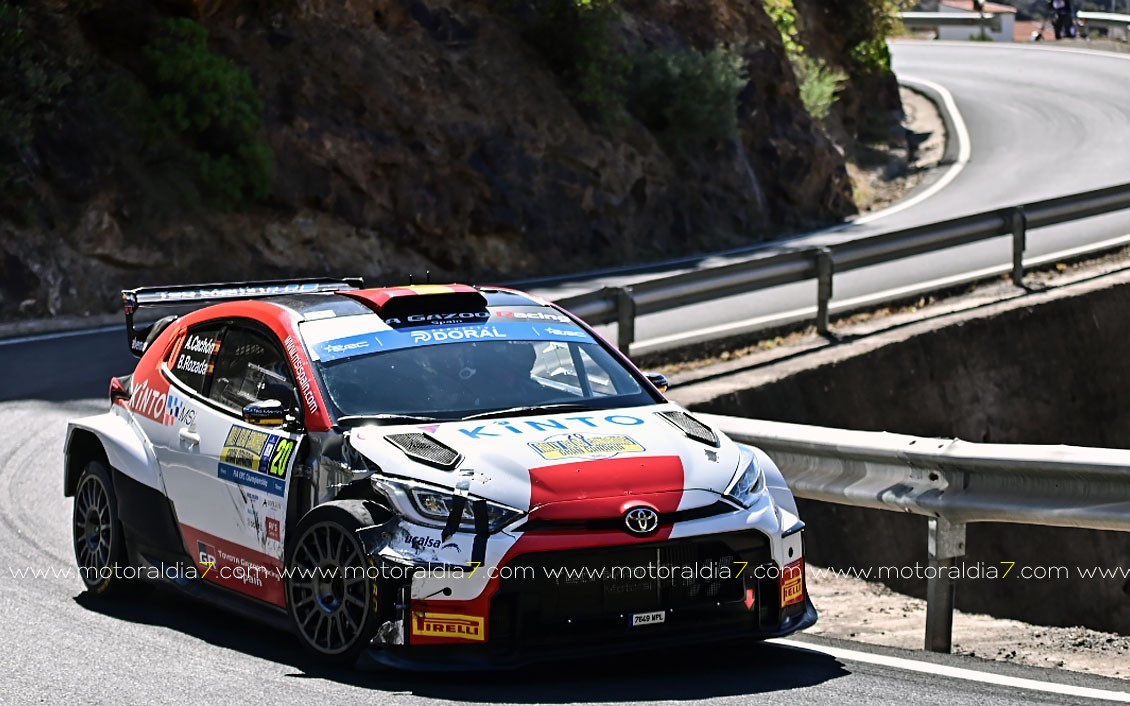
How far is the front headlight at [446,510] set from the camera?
5.89 m

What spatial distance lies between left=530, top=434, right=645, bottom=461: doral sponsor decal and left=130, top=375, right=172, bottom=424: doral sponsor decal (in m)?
2.19

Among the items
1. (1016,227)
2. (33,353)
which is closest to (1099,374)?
(1016,227)

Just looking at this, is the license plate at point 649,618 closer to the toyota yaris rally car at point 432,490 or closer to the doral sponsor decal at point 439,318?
the toyota yaris rally car at point 432,490

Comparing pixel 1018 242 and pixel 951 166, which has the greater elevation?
pixel 1018 242

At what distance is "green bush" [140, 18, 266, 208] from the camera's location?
886 inches

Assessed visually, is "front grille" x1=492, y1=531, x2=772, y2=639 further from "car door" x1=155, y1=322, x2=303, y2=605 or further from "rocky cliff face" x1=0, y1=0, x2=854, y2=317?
"rocky cliff face" x1=0, y1=0, x2=854, y2=317

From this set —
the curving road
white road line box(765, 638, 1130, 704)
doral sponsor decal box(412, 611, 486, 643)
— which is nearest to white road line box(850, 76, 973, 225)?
the curving road

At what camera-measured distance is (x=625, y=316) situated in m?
12.9

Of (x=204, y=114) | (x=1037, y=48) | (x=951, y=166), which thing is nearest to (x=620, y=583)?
(x=204, y=114)

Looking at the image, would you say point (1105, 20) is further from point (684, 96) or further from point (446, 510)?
point (446, 510)

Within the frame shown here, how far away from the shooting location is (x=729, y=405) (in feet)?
39.9

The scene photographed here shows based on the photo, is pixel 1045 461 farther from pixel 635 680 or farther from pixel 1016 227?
pixel 1016 227

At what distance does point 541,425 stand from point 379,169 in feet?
60.4

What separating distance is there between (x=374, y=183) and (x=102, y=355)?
28.6 ft
